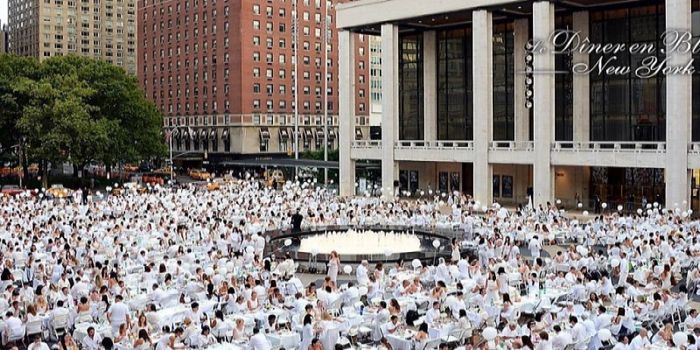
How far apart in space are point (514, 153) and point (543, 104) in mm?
4251

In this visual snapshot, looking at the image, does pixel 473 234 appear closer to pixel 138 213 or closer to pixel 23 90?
pixel 138 213

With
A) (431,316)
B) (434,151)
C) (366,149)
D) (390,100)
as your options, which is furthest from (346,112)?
(431,316)

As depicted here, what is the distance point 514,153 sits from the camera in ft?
189

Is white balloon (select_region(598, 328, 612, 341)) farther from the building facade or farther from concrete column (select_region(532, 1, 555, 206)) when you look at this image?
the building facade

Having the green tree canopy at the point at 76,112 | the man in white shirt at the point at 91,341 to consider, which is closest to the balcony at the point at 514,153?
the green tree canopy at the point at 76,112

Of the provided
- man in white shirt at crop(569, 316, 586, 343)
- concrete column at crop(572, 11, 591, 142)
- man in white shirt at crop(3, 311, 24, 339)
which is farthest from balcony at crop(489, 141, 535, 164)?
man in white shirt at crop(3, 311, 24, 339)

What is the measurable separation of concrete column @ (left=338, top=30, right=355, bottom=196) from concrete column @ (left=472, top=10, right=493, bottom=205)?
1420 cm

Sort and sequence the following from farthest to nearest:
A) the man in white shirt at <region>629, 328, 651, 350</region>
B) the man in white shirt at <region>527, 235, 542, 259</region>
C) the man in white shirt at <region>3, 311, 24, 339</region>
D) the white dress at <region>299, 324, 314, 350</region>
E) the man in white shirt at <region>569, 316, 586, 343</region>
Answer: the man in white shirt at <region>527, 235, 542, 259</region> → the man in white shirt at <region>3, 311, 24, 339</region> → the white dress at <region>299, 324, 314, 350</region> → the man in white shirt at <region>569, 316, 586, 343</region> → the man in white shirt at <region>629, 328, 651, 350</region>

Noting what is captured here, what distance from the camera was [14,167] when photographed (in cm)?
11788

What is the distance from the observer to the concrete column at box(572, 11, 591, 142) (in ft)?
197

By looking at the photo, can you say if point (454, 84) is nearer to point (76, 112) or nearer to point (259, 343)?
point (76, 112)

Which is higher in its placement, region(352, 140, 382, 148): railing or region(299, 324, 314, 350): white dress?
region(352, 140, 382, 148): railing

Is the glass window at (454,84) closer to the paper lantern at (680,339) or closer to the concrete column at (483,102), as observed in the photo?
the concrete column at (483,102)

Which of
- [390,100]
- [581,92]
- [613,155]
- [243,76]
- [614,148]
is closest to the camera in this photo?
[613,155]
